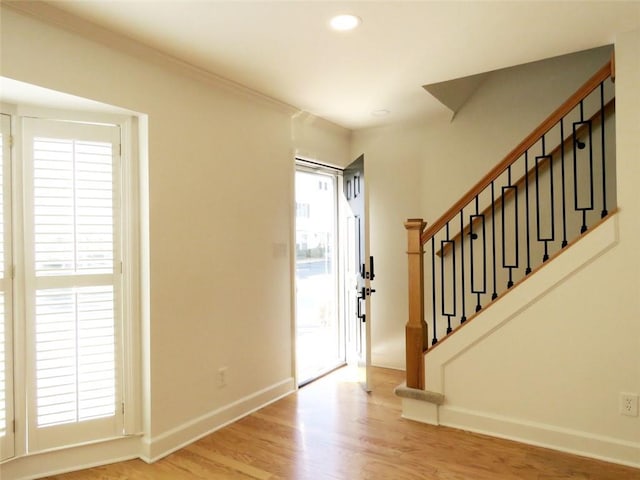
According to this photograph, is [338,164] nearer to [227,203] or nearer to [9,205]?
[227,203]

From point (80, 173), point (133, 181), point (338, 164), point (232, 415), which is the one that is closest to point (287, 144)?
point (338, 164)

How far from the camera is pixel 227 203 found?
3189 millimetres

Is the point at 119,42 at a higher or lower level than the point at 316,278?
higher

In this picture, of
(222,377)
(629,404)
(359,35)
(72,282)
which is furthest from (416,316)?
(72,282)

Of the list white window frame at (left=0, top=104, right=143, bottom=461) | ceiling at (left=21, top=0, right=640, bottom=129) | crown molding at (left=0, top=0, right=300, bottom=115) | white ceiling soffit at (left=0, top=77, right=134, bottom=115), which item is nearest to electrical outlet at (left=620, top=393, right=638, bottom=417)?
ceiling at (left=21, top=0, right=640, bottom=129)

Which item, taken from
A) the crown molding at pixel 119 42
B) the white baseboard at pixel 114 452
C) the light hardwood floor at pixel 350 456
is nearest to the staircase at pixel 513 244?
the light hardwood floor at pixel 350 456

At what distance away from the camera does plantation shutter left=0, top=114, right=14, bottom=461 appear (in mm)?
2324

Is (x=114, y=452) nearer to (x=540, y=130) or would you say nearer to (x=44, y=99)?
(x=44, y=99)

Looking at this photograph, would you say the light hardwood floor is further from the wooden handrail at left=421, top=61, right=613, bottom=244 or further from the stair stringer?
the wooden handrail at left=421, top=61, right=613, bottom=244

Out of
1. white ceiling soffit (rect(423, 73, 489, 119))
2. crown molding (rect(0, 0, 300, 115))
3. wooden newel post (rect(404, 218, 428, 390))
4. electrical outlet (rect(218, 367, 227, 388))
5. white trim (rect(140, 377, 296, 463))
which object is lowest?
white trim (rect(140, 377, 296, 463))

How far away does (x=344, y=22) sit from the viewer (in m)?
2.27

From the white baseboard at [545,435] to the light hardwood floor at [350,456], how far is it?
6 centimetres

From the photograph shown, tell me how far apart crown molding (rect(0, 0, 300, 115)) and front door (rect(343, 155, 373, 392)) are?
1240 millimetres

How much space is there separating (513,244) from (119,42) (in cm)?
339
